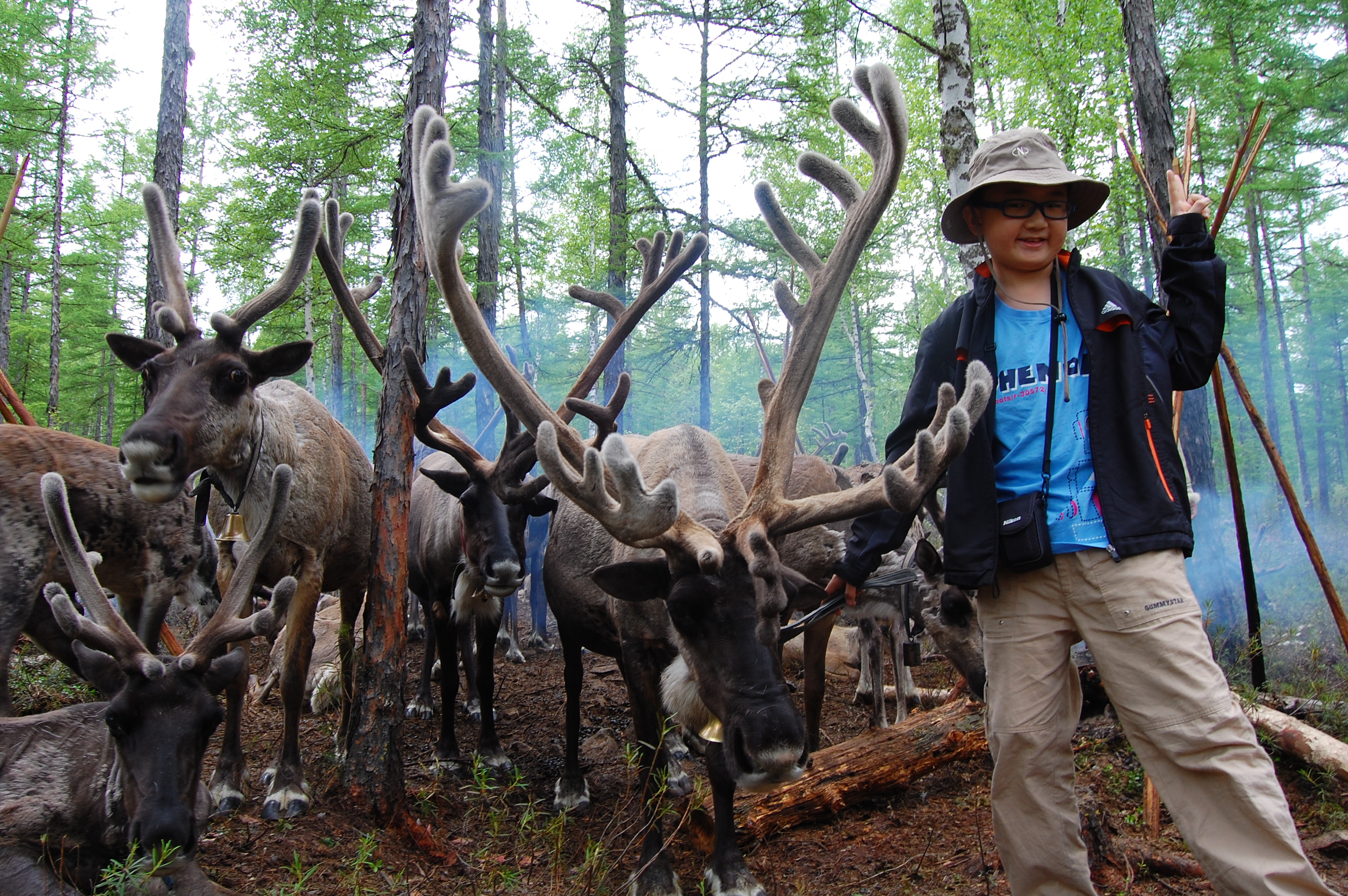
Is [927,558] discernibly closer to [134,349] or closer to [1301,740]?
[1301,740]

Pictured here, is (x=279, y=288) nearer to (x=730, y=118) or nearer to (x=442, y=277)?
(x=442, y=277)

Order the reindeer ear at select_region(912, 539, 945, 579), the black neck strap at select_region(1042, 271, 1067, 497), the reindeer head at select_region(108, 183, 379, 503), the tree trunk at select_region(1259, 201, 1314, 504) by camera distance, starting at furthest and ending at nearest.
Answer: the tree trunk at select_region(1259, 201, 1314, 504), the reindeer ear at select_region(912, 539, 945, 579), the reindeer head at select_region(108, 183, 379, 503), the black neck strap at select_region(1042, 271, 1067, 497)

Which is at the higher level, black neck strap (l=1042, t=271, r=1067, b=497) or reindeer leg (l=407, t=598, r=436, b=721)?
black neck strap (l=1042, t=271, r=1067, b=497)

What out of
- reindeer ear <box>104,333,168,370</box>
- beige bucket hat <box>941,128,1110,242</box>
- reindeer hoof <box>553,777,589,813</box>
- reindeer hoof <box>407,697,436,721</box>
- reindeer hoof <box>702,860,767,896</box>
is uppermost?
beige bucket hat <box>941,128,1110,242</box>

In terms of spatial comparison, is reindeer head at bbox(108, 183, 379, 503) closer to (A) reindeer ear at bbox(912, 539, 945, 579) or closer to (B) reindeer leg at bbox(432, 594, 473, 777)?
(B) reindeer leg at bbox(432, 594, 473, 777)

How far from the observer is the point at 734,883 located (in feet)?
11.2

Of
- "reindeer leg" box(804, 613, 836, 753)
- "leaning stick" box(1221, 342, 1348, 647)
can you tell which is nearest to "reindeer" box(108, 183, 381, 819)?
"reindeer leg" box(804, 613, 836, 753)

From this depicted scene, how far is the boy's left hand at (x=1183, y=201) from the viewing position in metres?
2.66

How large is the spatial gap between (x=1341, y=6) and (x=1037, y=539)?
78.8ft

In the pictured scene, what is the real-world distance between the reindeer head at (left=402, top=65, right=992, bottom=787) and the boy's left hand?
3.02 ft

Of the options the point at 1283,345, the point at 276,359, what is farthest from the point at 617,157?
the point at 1283,345

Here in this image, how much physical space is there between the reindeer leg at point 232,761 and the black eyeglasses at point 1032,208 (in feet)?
14.3

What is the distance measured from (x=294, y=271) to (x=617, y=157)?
37.2 feet

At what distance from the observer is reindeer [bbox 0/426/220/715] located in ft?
12.8
